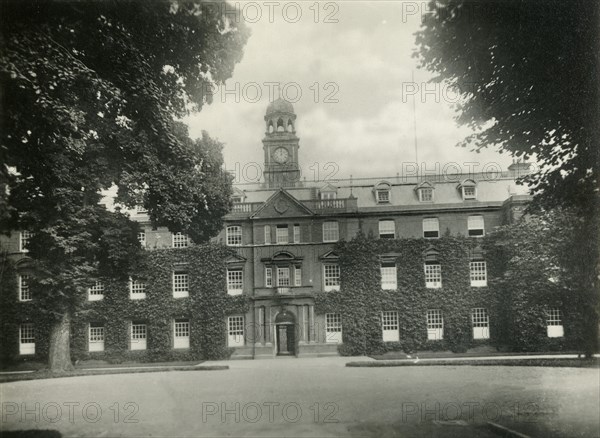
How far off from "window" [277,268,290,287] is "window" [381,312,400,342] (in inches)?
271

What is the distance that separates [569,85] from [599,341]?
17.8 meters

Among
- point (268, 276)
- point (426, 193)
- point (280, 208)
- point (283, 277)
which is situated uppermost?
point (426, 193)

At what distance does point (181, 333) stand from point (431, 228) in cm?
1886

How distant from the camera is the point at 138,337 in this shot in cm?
3266

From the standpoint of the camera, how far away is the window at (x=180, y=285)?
33.1 m

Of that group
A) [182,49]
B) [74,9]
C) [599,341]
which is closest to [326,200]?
[599,341]

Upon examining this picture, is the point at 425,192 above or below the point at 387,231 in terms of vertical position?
above

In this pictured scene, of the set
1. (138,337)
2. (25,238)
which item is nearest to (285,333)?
(138,337)

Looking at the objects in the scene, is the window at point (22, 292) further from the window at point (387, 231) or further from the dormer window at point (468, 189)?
the dormer window at point (468, 189)

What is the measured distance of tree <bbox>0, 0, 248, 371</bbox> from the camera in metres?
8.88

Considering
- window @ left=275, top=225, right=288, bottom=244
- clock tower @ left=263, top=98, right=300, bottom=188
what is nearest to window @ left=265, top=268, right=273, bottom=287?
window @ left=275, top=225, right=288, bottom=244

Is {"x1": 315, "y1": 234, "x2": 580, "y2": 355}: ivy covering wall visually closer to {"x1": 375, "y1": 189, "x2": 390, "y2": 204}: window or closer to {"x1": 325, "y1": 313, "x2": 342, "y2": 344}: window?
{"x1": 325, "y1": 313, "x2": 342, "y2": 344}: window

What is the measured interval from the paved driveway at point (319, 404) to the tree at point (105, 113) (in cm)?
505

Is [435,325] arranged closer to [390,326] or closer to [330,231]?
[390,326]
